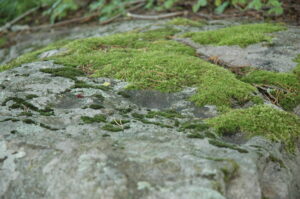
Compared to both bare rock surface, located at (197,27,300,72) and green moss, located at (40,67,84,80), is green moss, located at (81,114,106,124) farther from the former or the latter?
bare rock surface, located at (197,27,300,72)

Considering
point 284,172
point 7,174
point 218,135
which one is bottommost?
point 284,172

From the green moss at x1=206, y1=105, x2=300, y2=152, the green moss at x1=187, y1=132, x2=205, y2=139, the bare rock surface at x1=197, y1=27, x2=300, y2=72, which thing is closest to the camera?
the green moss at x1=187, y1=132, x2=205, y2=139

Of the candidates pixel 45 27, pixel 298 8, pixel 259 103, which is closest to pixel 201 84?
pixel 259 103

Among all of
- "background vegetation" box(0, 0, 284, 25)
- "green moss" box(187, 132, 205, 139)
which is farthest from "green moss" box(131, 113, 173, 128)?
"background vegetation" box(0, 0, 284, 25)

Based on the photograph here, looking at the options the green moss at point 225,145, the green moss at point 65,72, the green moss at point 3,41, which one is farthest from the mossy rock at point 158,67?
the green moss at point 3,41

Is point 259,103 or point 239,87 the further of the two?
point 239,87

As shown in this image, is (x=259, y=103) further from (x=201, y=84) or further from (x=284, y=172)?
(x=284, y=172)

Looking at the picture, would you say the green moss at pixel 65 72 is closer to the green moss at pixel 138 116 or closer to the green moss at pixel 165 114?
the green moss at pixel 138 116
